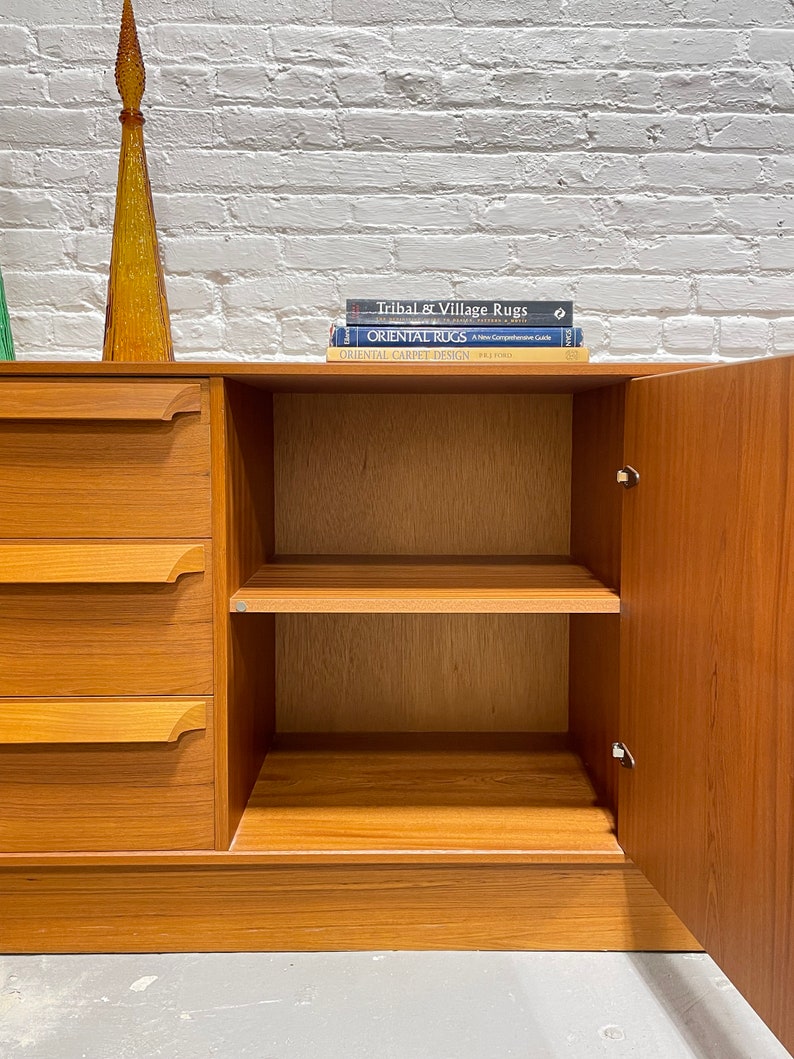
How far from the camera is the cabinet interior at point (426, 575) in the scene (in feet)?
4.36

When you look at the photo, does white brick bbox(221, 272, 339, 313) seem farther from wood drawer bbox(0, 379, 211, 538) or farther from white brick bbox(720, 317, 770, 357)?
white brick bbox(720, 317, 770, 357)

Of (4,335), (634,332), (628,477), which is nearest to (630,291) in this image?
(634,332)

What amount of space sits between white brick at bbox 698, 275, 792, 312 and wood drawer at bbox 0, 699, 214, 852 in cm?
110

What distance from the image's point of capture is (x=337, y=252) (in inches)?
58.0

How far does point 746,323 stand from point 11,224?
1305 mm

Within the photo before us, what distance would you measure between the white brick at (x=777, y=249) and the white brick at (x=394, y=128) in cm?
59

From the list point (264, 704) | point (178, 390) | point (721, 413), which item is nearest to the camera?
point (721, 413)

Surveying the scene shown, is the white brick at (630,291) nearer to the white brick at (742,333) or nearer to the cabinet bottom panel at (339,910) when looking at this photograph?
the white brick at (742,333)

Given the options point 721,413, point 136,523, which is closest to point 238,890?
point 136,523

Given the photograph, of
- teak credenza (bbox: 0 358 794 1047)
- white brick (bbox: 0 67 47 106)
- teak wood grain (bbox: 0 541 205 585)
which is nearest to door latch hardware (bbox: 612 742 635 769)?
teak credenza (bbox: 0 358 794 1047)

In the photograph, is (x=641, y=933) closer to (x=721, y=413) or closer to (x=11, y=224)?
(x=721, y=413)

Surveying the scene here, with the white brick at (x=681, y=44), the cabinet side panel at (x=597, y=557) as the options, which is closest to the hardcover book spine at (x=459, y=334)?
the cabinet side panel at (x=597, y=557)

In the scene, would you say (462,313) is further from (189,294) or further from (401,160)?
(189,294)

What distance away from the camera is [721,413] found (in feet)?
2.72
